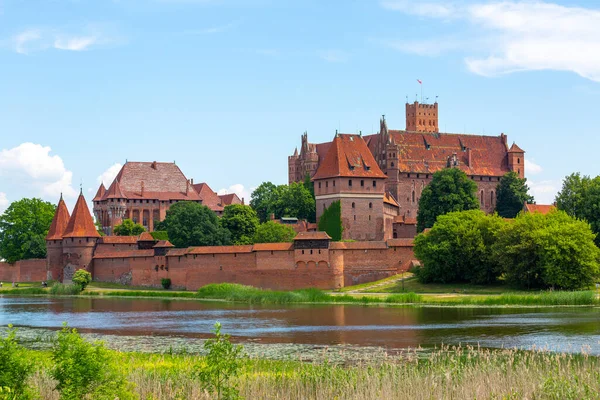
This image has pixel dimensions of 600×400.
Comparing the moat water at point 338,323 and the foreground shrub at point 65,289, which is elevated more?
the foreground shrub at point 65,289

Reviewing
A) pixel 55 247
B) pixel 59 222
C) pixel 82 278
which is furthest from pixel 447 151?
pixel 82 278

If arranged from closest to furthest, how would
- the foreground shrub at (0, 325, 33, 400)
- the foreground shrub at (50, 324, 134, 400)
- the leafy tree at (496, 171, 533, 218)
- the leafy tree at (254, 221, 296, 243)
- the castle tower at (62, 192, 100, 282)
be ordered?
the foreground shrub at (50, 324, 134, 400) → the foreground shrub at (0, 325, 33, 400) → the leafy tree at (254, 221, 296, 243) → the castle tower at (62, 192, 100, 282) → the leafy tree at (496, 171, 533, 218)

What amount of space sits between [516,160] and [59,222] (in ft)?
123

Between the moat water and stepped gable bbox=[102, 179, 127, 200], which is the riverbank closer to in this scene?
the moat water

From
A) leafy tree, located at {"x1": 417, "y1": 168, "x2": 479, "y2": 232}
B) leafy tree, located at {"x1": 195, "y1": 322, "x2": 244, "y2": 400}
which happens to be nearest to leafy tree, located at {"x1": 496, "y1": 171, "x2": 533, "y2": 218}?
leafy tree, located at {"x1": 417, "y1": 168, "x2": 479, "y2": 232}

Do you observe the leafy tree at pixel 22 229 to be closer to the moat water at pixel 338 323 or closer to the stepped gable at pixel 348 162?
the stepped gable at pixel 348 162

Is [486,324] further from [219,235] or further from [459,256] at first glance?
[219,235]

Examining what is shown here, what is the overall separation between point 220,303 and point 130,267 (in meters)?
15.1

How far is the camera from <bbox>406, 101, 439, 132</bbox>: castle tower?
109 metres

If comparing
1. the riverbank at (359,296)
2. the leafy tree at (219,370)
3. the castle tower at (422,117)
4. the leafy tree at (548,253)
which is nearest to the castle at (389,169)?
the riverbank at (359,296)

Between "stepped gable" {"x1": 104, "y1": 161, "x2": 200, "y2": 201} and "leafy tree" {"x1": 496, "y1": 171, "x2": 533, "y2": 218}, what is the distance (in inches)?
1027

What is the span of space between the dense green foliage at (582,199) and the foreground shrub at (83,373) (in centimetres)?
3919

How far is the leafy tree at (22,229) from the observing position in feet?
241

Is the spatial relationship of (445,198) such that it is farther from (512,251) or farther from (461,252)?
(512,251)
